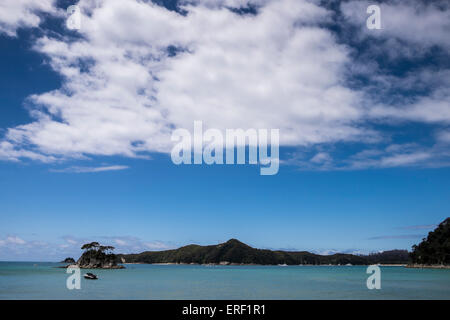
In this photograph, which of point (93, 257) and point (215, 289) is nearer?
point (215, 289)

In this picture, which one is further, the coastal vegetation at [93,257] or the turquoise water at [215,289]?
the coastal vegetation at [93,257]

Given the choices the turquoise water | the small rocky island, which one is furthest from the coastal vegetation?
the turquoise water

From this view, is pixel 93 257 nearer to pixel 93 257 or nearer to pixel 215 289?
pixel 93 257

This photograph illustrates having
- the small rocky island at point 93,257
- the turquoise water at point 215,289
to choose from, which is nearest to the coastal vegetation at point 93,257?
the small rocky island at point 93,257

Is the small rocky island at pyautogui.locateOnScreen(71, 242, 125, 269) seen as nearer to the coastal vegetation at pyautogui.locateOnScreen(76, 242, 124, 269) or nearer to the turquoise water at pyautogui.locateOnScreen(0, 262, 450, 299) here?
the coastal vegetation at pyautogui.locateOnScreen(76, 242, 124, 269)

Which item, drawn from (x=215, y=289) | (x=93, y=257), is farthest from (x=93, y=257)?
(x=215, y=289)

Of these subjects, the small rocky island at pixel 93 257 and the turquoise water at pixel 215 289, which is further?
the small rocky island at pixel 93 257

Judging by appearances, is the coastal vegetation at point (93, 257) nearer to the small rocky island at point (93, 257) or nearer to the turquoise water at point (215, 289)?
the small rocky island at point (93, 257)

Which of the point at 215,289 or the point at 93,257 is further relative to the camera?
the point at 93,257
